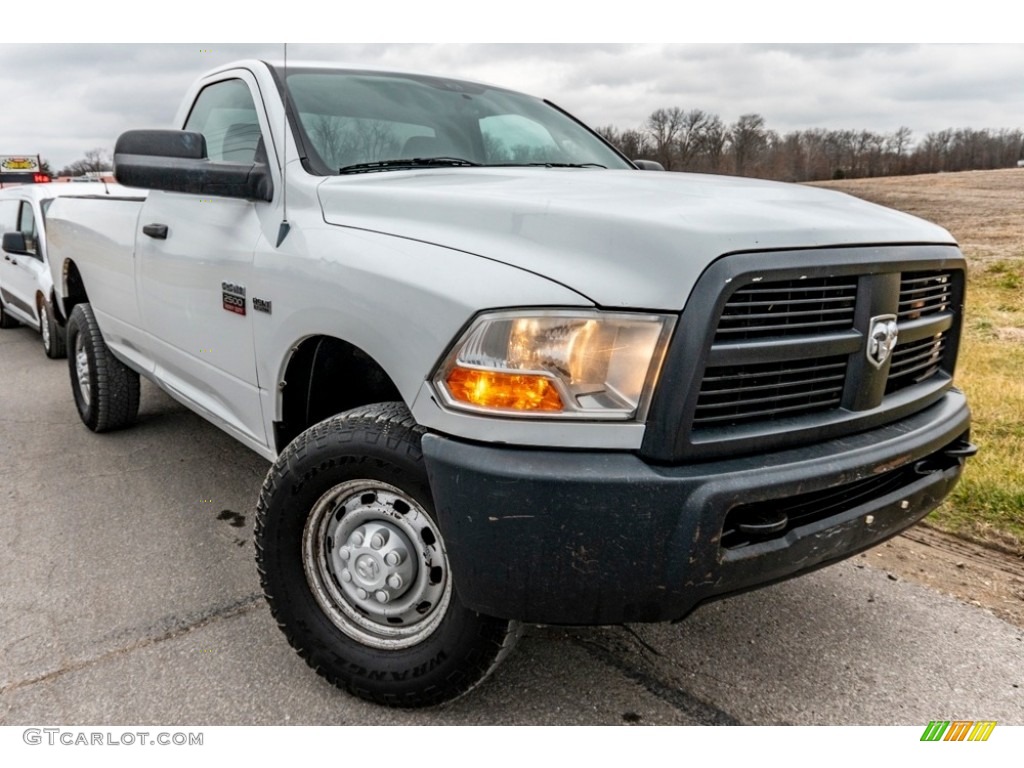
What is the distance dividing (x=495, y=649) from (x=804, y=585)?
153cm

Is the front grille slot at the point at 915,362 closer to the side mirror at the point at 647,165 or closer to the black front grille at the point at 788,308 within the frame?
the black front grille at the point at 788,308

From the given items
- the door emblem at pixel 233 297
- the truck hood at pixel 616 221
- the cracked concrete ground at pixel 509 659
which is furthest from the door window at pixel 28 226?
the truck hood at pixel 616 221

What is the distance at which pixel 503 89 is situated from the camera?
3881 millimetres

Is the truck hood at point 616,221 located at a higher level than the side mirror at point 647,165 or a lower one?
lower

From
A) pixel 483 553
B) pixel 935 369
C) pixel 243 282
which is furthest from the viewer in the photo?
pixel 243 282

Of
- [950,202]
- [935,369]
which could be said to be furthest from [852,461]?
[950,202]

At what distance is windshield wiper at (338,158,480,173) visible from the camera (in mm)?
2887

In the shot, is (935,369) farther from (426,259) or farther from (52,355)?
(52,355)

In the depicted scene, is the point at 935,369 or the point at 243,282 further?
the point at 243,282

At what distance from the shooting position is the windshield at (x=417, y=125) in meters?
2.97

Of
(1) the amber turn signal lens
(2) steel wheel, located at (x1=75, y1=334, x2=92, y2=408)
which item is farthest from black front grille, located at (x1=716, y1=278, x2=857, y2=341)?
(2) steel wheel, located at (x1=75, y1=334, x2=92, y2=408)

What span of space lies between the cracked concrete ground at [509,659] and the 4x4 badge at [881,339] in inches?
41.7

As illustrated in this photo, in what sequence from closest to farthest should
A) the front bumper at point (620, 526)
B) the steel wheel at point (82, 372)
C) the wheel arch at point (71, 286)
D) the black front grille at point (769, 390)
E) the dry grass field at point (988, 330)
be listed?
1. the front bumper at point (620, 526)
2. the black front grille at point (769, 390)
3. the dry grass field at point (988, 330)
4. the steel wheel at point (82, 372)
5. the wheel arch at point (71, 286)

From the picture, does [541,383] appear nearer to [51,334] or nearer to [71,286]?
[71,286]
